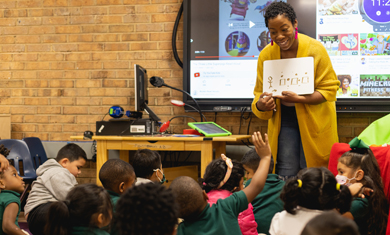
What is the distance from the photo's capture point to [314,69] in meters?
2.06

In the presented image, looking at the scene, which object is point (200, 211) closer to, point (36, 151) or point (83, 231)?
point (83, 231)

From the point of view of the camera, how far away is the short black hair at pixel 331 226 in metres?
0.82

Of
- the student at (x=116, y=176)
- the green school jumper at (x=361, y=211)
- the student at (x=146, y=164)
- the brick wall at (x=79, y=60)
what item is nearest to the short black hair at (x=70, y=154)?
the student at (x=146, y=164)

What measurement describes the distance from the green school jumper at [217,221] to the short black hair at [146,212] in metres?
0.27

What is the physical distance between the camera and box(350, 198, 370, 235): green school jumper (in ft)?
5.12

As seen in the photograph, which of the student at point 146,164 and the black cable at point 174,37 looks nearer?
the student at point 146,164

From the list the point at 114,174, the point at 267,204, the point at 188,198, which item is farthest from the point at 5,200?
the point at 267,204

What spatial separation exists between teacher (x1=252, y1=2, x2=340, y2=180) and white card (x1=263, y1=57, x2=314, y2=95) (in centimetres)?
5

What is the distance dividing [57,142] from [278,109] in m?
2.17

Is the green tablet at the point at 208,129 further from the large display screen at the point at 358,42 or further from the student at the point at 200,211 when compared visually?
the student at the point at 200,211

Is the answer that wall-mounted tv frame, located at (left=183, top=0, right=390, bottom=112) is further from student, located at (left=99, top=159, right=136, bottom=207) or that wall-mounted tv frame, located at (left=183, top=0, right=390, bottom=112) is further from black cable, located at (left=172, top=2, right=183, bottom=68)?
student, located at (left=99, top=159, right=136, bottom=207)

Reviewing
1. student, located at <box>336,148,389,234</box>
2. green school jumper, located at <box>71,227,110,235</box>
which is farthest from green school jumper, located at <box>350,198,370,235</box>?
green school jumper, located at <box>71,227,110,235</box>

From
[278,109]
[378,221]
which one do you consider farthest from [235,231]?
[278,109]

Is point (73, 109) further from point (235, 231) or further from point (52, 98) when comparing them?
point (235, 231)
